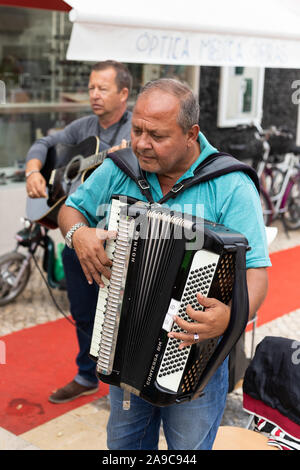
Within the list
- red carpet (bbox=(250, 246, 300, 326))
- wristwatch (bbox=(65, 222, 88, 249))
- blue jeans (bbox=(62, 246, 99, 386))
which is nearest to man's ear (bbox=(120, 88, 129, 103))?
blue jeans (bbox=(62, 246, 99, 386))

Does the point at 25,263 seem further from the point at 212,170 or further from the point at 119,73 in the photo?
the point at 212,170

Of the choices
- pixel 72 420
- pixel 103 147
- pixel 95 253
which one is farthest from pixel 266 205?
pixel 95 253

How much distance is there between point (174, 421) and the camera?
2219 millimetres

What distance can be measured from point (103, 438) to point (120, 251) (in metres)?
1.64

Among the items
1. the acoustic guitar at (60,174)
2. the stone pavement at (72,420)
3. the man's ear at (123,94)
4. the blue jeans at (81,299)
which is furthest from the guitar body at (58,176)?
the stone pavement at (72,420)

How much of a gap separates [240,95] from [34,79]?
3.20 metres

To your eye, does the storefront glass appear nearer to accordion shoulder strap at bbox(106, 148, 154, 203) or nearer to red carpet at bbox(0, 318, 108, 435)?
red carpet at bbox(0, 318, 108, 435)

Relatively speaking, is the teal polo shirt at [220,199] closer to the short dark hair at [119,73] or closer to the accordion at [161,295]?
the accordion at [161,295]

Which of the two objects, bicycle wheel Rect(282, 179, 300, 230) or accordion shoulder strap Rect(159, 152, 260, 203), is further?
bicycle wheel Rect(282, 179, 300, 230)

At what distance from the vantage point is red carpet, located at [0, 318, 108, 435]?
3.51m

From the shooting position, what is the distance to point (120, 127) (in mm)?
3699

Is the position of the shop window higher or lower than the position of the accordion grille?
higher

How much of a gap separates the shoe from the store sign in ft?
6.20
